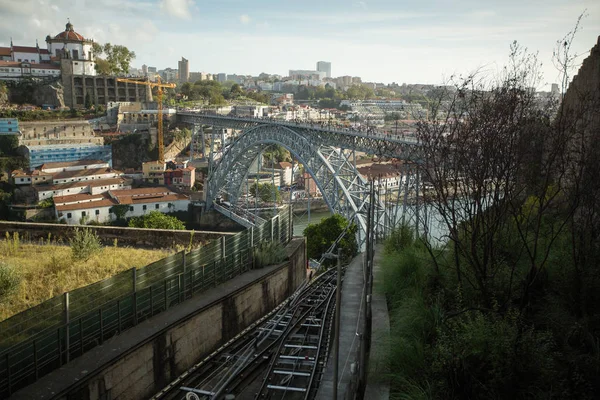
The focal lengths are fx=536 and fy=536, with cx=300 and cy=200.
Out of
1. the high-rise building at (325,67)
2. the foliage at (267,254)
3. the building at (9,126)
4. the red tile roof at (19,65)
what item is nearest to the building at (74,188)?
the building at (9,126)

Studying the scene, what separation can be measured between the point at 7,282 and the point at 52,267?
1012 millimetres

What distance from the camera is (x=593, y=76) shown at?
5.77 metres

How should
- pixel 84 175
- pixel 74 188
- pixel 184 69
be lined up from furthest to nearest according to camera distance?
pixel 184 69
pixel 84 175
pixel 74 188

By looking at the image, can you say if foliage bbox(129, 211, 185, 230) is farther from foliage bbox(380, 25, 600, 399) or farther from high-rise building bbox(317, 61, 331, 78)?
high-rise building bbox(317, 61, 331, 78)

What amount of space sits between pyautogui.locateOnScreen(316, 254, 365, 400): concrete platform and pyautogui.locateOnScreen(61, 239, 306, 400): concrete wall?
1040mm

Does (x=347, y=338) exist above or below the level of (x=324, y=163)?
below

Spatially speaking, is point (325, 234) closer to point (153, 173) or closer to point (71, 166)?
point (153, 173)

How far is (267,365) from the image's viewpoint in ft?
16.0

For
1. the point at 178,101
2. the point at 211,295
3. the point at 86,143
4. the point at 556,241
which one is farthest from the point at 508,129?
the point at 178,101

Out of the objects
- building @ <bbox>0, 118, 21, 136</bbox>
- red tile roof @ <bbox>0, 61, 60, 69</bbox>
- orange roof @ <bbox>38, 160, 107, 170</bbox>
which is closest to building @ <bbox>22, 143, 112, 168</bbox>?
orange roof @ <bbox>38, 160, 107, 170</bbox>

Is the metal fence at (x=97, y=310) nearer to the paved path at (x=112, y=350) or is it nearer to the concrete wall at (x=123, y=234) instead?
the paved path at (x=112, y=350)

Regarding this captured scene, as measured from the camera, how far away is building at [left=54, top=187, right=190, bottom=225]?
80.9 feet

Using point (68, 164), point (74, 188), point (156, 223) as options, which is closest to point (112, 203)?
point (74, 188)

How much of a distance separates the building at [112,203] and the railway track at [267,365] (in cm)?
2065
